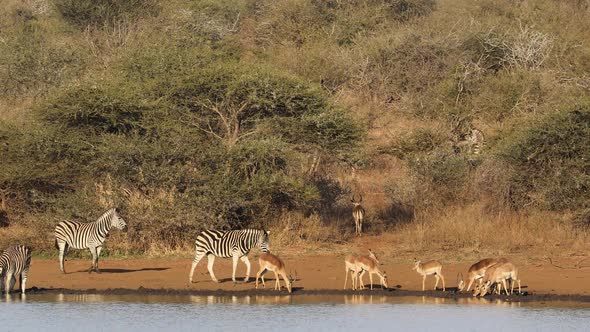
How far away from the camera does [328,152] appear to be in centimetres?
2233

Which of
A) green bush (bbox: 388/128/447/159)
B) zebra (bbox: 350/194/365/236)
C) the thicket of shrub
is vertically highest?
the thicket of shrub

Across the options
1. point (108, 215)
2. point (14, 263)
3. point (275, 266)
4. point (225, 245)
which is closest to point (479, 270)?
point (275, 266)

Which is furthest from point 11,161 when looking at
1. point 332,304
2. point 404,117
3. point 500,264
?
point 404,117

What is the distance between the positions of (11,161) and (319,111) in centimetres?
577

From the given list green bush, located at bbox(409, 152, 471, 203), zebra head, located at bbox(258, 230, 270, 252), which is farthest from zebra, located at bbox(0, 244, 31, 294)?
green bush, located at bbox(409, 152, 471, 203)

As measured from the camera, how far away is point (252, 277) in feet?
60.9

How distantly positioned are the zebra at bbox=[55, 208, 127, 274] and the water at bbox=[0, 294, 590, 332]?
80.3 inches

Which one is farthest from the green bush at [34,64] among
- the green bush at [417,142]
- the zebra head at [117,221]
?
the zebra head at [117,221]

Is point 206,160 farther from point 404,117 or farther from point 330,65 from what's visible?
point 330,65

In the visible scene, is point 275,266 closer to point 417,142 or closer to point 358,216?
point 358,216

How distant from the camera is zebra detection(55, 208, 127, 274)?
751 inches

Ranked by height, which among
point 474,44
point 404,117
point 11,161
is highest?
point 474,44

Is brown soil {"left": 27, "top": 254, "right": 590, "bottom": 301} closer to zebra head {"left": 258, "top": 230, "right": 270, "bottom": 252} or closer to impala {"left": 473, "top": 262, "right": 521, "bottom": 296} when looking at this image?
impala {"left": 473, "top": 262, "right": 521, "bottom": 296}

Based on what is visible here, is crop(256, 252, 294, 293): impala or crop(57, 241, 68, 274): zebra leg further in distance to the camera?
crop(57, 241, 68, 274): zebra leg
